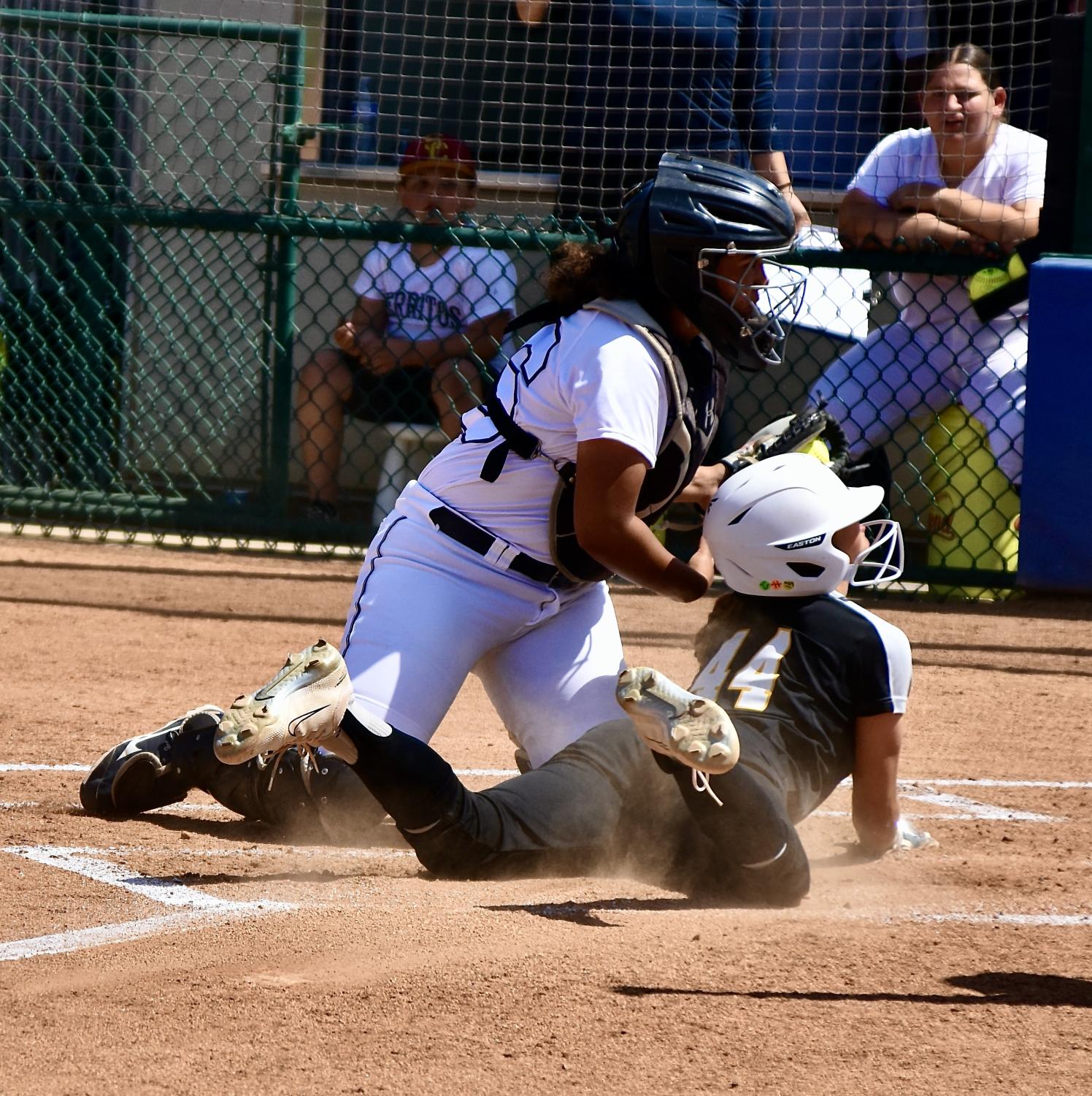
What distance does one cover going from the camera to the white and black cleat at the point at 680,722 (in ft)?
9.37

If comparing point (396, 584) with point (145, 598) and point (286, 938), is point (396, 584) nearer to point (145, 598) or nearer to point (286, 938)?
point (286, 938)

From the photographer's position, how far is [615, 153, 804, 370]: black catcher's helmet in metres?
3.50

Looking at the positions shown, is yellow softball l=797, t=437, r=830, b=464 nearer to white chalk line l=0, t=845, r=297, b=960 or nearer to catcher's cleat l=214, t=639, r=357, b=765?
catcher's cleat l=214, t=639, r=357, b=765

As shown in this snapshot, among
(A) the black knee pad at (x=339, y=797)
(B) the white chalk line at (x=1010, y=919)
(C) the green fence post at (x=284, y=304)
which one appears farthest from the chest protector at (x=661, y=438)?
(C) the green fence post at (x=284, y=304)

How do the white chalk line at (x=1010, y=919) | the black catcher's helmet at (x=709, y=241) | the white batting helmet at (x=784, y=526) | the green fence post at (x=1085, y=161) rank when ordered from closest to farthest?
the white chalk line at (x=1010, y=919) → the white batting helmet at (x=784, y=526) → the black catcher's helmet at (x=709, y=241) → the green fence post at (x=1085, y=161)

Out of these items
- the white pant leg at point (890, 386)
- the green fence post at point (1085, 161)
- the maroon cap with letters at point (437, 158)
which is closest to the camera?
the green fence post at point (1085, 161)

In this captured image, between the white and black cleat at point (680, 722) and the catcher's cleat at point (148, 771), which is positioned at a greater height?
the white and black cleat at point (680, 722)

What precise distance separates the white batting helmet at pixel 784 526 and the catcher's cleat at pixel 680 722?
0.50m

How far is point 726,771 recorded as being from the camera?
9.57 feet

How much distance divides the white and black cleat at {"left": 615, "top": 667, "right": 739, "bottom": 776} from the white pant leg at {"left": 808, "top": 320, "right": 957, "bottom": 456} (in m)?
4.25

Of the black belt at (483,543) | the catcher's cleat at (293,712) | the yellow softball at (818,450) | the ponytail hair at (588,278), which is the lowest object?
the catcher's cleat at (293,712)

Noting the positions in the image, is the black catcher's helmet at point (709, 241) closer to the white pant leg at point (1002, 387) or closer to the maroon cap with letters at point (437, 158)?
the white pant leg at point (1002, 387)

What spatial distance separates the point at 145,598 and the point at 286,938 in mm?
4025

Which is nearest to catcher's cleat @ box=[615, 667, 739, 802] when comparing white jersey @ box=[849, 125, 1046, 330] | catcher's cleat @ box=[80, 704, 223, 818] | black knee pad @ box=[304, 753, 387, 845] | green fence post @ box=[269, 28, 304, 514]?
black knee pad @ box=[304, 753, 387, 845]
